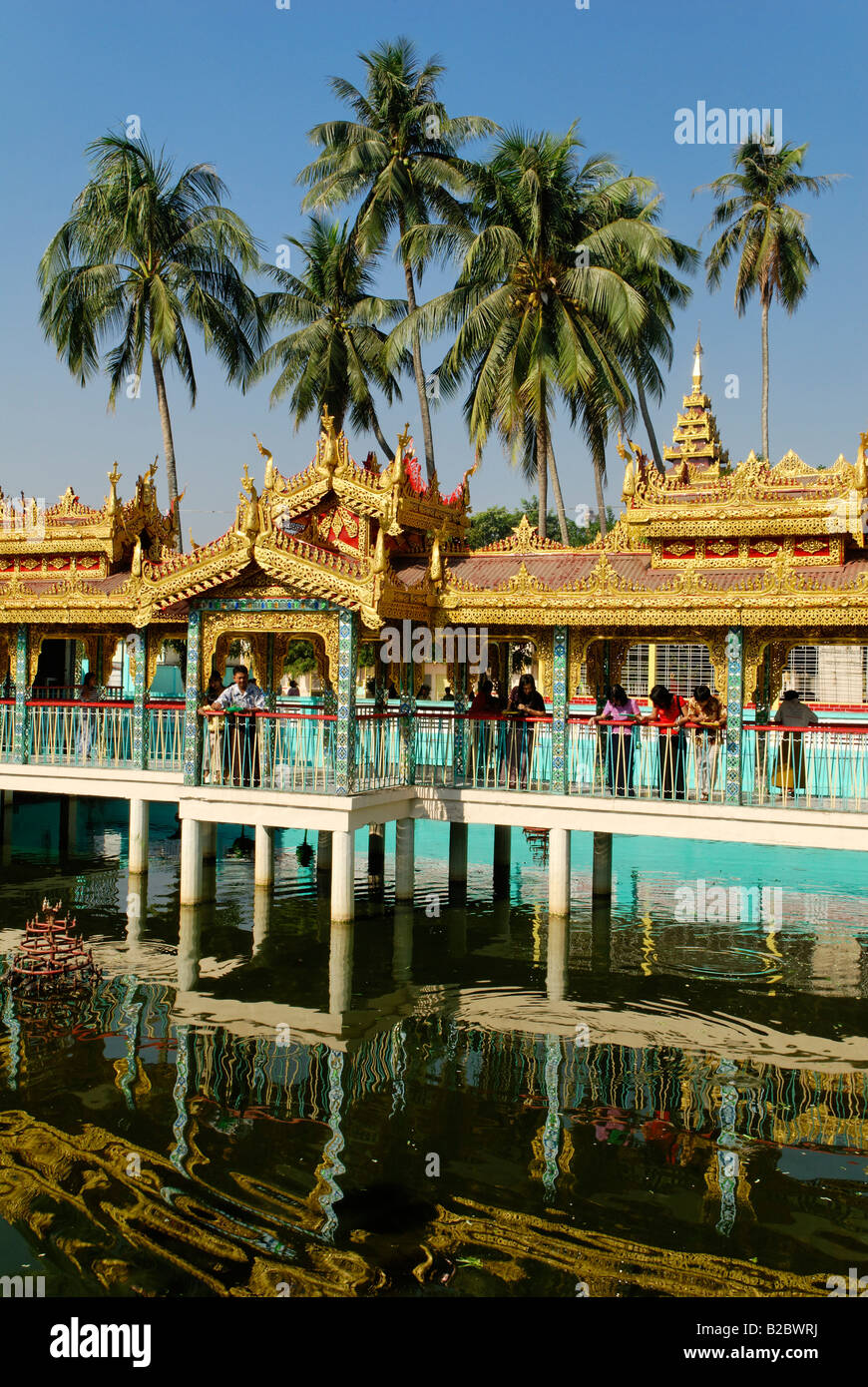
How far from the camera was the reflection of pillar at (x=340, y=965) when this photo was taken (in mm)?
13195

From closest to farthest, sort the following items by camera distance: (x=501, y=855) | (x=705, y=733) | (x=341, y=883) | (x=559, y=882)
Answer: (x=705, y=733) < (x=341, y=883) < (x=559, y=882) < (x=501, y=855)

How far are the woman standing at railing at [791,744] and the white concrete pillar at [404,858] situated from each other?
5.31m

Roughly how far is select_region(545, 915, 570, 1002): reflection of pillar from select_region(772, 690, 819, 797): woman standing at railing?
11.4 ft

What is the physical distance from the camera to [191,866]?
52.7ft

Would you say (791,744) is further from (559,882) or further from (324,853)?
(324,853)

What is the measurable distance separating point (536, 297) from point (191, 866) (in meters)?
15.4

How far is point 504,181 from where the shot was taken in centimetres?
2553

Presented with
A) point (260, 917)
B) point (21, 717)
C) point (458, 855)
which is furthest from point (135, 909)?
point (458, 855)

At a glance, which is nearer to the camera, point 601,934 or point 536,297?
point 601,934

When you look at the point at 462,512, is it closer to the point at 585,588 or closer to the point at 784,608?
the point at 585,588


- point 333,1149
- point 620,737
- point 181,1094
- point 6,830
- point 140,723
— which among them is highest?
point 140,723

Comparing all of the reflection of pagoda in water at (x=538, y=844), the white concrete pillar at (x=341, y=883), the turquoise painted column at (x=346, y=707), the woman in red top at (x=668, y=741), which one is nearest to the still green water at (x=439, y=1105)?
the white concrete pillar at (x=341, y=883)

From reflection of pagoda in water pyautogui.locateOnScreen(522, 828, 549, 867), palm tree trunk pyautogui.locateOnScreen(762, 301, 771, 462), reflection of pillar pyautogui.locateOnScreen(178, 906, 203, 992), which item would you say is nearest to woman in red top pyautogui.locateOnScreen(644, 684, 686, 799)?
reflection of pillar pyautogui.locateOnScreen(178, 906, 203, 992)
